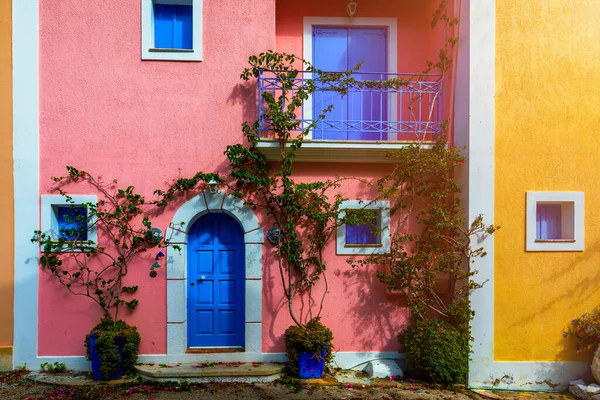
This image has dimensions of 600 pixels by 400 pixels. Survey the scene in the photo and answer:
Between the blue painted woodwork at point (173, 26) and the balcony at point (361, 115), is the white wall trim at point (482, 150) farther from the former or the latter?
the blue painted woodwork at point (173, 26)

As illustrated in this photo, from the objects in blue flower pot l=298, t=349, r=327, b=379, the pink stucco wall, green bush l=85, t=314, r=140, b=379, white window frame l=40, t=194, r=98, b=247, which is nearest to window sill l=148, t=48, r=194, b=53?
the pink stucco wall

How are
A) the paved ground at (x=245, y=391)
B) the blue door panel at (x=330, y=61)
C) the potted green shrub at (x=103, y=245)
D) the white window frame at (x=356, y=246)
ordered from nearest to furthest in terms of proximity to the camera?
1. the paved ground at (x=245, y=391)
2. the potted green shrub at (x=103, y=245)
3. the white window frame at (x=356, y=246)
4. the blue door panel at (x=330, y=61)

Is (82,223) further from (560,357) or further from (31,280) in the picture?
(560,357)

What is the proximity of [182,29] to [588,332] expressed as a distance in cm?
718

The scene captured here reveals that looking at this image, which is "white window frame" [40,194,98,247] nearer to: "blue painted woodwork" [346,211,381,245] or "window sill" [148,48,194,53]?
"window sill" [148,48,194,53]

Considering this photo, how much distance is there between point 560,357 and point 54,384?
6.89 meters

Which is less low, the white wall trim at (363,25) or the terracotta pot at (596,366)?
the white wall trim at (363,25)

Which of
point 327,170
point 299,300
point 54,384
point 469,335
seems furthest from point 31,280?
point 469,335

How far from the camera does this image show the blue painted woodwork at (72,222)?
5.36 m

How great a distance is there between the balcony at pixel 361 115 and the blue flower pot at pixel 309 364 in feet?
9.05

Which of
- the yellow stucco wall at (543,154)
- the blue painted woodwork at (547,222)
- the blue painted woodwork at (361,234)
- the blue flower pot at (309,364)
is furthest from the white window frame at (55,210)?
the blue painted woodwork at (547,222)

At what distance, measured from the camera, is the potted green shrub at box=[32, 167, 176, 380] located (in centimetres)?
533

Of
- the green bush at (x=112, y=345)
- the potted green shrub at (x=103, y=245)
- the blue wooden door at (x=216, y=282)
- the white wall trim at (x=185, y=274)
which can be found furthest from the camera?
the blue wooden door at (x=216, y=282)

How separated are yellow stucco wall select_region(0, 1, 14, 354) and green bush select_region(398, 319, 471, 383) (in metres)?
5.64
